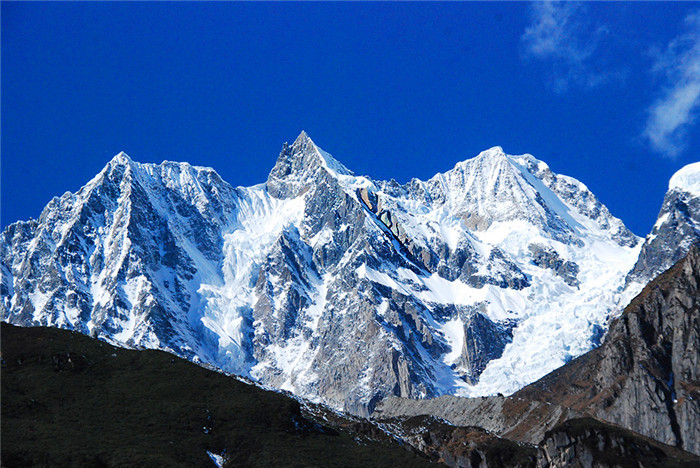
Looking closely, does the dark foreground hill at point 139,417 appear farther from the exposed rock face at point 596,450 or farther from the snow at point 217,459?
the exposed rock face at point 596,450

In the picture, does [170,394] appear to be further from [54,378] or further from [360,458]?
[360,458]

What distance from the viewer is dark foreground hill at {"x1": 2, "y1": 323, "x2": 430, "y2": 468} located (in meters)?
117

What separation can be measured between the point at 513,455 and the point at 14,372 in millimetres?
105211

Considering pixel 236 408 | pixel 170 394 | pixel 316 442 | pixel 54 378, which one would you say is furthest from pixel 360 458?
pixel 54 378

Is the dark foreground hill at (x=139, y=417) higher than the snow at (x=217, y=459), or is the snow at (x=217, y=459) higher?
the dark foreground hill at (x=139, y=417)

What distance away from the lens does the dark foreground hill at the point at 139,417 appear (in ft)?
383

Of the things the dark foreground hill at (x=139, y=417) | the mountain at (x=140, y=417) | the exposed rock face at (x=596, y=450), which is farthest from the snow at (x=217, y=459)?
the exposed rock face at (x=596, y=450)

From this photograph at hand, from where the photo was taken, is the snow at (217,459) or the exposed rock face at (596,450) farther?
the exposed rock face at (596,450)

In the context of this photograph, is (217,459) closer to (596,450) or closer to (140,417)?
(140,417)

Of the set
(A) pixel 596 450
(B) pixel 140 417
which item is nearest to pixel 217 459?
(B) pixel 140 417

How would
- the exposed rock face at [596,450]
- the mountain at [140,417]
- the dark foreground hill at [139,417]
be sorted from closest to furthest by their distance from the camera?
the dark foreground hill at [139,417], the mountain at [140,417], the exposed rock face at [596,450]

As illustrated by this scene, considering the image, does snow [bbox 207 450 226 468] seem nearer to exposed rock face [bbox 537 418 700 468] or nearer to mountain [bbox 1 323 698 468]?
mountain [bbox 1 323 698 468]

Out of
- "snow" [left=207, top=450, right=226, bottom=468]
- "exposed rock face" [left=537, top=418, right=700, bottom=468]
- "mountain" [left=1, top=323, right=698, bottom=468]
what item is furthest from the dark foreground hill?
"exposed rock face" [left=537, top=418, right=700, bottom=468]

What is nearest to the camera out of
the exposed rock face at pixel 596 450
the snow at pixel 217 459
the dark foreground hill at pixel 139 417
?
the dark foreground hill at pixel 139 417
